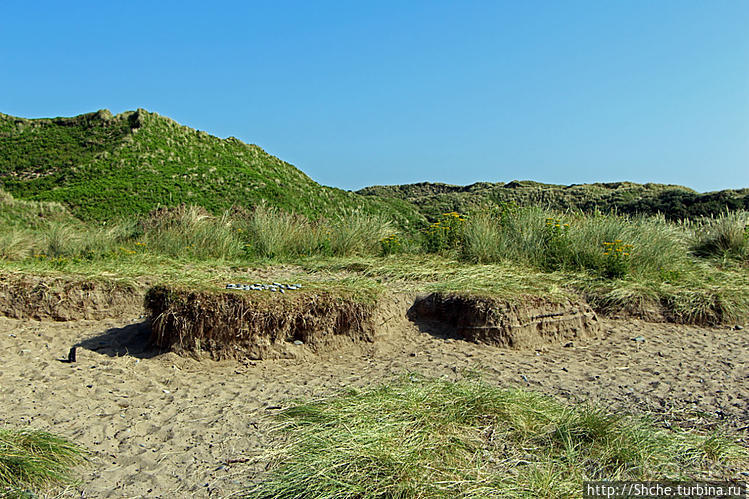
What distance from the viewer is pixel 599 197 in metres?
33.5

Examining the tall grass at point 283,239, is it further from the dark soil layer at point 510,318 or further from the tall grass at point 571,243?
the dark soil layer at point 510,318

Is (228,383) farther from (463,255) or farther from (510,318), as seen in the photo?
(463,255)

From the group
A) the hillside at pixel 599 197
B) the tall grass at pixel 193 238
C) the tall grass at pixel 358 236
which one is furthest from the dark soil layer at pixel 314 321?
the hillside at pixel 599 197

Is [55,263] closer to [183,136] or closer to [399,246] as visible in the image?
[399,246]

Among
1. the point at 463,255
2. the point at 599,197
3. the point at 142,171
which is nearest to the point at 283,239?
the point at 463,255

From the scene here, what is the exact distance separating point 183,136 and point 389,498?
30070 mm

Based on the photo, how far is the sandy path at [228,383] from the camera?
3.02 meters

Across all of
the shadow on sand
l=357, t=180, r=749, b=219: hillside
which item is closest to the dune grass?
the shadow on sand

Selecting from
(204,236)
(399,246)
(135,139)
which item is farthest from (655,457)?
(135,139)

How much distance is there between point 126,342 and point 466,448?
143 inches

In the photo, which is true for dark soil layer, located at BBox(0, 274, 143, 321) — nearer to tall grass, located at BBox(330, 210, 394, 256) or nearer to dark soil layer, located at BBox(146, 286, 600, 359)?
dark soil layer, located at BBox(146, 286, 600, 359)

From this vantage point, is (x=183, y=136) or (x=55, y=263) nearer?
(x=55, y=263)

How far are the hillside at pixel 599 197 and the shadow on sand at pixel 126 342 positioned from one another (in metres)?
9.00

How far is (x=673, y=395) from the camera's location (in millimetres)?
3994
